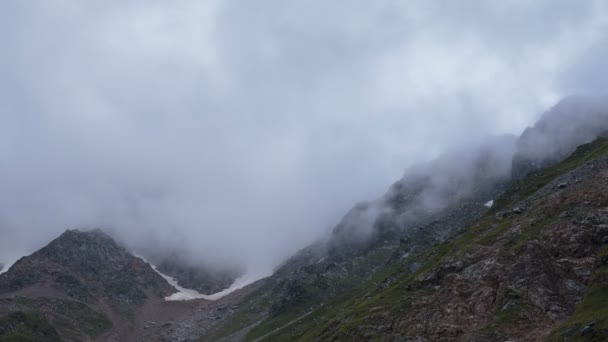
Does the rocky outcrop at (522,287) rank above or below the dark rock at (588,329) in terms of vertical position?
above

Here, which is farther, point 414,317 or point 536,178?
point 536,178

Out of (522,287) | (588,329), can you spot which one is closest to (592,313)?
(588,329)

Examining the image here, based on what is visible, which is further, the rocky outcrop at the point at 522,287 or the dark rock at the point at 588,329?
the rocky outcrop at the point at 522,287

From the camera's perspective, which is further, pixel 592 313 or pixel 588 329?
pixel 592 313

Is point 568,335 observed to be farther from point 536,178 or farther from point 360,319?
point 536,178

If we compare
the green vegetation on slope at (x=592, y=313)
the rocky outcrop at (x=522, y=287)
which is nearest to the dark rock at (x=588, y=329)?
the rocky outcrop at (x=522, y=287)

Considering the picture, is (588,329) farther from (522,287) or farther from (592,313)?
(522,287)

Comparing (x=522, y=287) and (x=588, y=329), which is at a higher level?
(x=522, y=287)

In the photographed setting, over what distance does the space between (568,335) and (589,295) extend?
39.3ft

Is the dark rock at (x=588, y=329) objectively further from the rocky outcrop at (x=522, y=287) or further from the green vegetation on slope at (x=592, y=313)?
the green vegetation on slope at (x=592, y=313)

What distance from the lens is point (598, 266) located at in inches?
2707

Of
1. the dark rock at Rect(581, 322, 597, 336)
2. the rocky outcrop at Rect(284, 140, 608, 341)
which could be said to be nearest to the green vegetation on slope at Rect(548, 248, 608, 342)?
the rocky outcrop at Rect(284, 140, 608, 341)

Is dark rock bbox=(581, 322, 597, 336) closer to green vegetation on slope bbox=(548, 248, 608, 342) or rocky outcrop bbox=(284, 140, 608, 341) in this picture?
rocky outcrop bbox=(284, 140, 608, 341)

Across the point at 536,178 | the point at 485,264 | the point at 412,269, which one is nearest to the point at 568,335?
the point at 485,264
